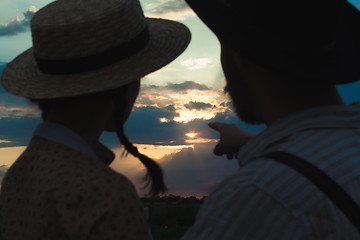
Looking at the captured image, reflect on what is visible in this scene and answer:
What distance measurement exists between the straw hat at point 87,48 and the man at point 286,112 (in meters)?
0.75

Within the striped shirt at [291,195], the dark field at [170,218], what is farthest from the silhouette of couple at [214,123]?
the dark field at [170,218]

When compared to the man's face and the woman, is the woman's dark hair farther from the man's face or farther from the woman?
the man's face

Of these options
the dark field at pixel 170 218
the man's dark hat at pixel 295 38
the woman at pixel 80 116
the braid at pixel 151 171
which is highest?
the man's dark hat at pixel 295 38

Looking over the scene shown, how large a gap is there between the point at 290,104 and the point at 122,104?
1.20 m

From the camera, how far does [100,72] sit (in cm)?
232

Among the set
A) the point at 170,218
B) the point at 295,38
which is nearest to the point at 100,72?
the point at 295,38

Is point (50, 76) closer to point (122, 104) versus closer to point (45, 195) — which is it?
point (122, 104)

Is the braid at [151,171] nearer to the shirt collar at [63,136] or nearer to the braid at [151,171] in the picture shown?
the braid at [151,171]

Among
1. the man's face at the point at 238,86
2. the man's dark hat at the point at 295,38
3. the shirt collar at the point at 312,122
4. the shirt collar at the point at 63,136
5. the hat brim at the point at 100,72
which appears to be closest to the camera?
the shirt collar at the point at 312,122

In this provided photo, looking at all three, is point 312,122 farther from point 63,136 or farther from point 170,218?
point 170,218

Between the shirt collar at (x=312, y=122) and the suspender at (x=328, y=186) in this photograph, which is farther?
the shirt collar at (x=312, y=122)

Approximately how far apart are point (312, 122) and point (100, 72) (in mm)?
1470

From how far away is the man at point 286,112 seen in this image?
3.73 feet

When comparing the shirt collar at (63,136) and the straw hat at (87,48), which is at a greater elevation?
the straw hat at (87,48)
